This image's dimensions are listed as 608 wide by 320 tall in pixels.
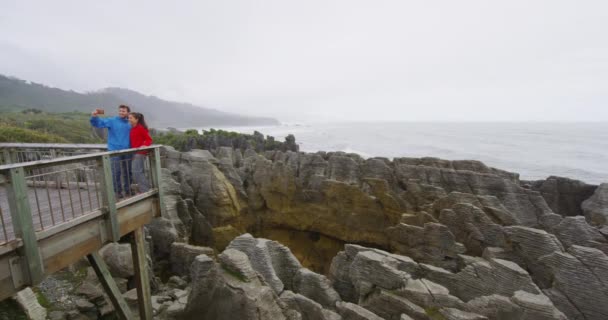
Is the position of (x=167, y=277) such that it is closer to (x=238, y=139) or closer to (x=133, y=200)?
(x=133, y=200)

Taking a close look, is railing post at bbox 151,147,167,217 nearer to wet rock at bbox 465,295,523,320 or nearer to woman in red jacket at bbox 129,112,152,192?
woman in red jacket at bbox 129,112,152,192

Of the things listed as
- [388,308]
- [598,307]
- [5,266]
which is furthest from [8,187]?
[598,307]

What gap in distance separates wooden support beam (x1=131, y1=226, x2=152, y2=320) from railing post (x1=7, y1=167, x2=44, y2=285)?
301cm

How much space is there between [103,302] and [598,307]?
12.3 metres

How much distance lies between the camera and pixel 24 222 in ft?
12.5

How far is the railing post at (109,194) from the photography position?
195 inches

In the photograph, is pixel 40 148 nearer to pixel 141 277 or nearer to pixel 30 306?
pixel 30 306

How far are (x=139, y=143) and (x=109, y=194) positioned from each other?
1927 millimetres

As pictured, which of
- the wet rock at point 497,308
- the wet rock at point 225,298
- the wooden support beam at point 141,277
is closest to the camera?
the wet rock at point 225,298

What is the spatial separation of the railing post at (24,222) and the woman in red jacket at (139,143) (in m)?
2.63

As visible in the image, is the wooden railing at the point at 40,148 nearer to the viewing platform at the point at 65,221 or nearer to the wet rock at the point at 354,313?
the viewing platform at the point at 65,221

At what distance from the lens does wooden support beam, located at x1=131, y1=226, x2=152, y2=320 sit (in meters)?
7.09

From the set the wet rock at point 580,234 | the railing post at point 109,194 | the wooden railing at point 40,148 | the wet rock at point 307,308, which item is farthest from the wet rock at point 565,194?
the wooden railing at point 40,148

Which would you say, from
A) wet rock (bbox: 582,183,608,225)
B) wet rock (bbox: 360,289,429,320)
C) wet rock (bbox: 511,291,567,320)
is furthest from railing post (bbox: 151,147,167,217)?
wet rock (bbox: 582,183,608,225)
